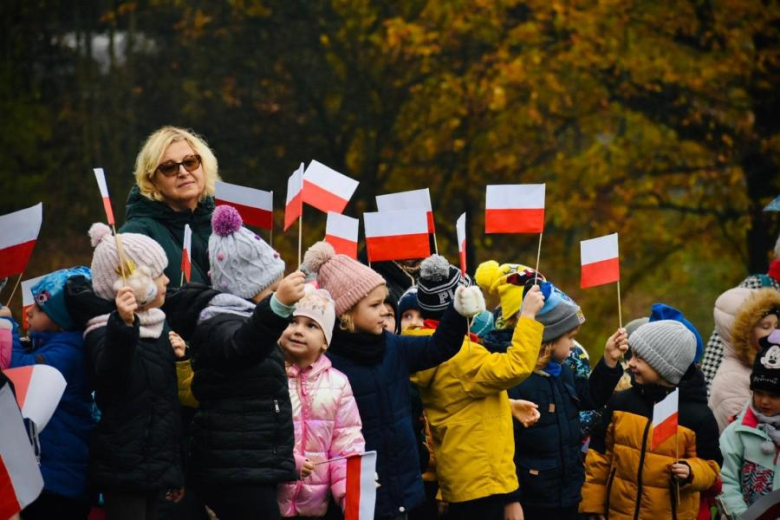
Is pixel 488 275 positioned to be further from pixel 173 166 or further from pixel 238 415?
pixel 238 415

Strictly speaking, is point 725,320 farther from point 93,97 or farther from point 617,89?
point 93,97

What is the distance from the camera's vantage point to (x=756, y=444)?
21.2 feet

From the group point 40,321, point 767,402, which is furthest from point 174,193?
point 767,402

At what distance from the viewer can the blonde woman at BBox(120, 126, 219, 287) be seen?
240 inches

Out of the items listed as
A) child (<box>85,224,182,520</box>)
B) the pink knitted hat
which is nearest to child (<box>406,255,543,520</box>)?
the pink knitted hat

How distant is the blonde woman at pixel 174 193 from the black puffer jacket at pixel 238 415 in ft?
3.18

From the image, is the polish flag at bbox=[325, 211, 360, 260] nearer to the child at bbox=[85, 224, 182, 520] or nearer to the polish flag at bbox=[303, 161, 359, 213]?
the polish flag at bbox=[303, 161, 359, 213]

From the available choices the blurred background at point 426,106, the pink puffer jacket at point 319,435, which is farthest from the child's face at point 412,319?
the blurred background at point 426,106

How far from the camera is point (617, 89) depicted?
14.1 m

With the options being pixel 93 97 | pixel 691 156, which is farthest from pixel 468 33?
pixel 93 97

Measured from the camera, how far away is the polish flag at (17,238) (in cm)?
508

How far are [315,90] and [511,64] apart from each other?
231 cm

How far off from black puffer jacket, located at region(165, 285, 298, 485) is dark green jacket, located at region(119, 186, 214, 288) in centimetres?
88

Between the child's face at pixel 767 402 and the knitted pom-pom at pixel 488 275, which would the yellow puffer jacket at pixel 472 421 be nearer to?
the knitted pom-pom at pixel 488 275
